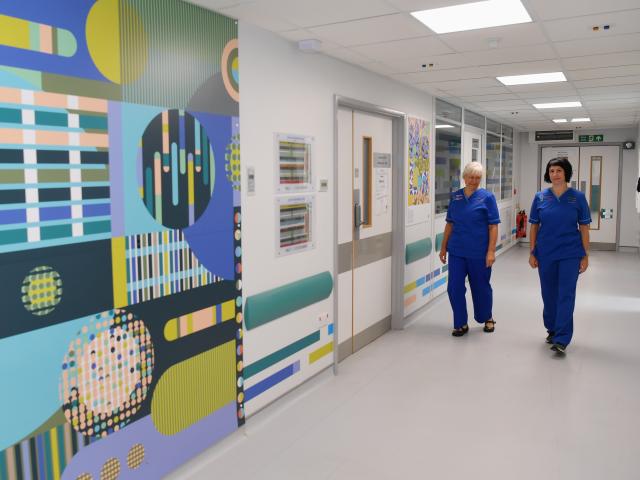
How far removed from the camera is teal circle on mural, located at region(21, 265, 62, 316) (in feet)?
7.50

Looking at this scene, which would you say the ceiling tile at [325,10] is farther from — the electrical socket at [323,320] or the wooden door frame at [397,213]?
the electrical socket at [323,320]

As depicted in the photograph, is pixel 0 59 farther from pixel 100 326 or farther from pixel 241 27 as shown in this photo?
pixel 241 27

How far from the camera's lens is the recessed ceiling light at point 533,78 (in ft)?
18.1

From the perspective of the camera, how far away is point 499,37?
156 inches

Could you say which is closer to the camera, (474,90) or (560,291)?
(560,291)

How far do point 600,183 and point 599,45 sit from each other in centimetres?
849

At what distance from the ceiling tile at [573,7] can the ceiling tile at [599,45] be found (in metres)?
0.72

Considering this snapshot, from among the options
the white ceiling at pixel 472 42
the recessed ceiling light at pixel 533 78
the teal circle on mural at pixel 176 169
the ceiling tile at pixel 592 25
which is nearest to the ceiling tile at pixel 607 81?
the white ceiling at pixel 472 42

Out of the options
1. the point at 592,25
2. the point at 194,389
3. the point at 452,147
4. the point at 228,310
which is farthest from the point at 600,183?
the point at 194,389

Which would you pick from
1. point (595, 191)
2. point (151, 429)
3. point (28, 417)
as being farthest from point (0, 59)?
point (595, 191)

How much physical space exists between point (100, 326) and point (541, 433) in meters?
2.69

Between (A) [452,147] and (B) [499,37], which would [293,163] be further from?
(A) [452,147]

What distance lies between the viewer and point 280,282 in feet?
12.9

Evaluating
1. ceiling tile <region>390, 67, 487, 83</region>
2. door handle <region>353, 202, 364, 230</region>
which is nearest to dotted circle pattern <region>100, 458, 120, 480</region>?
door handle <region>353, 202, 364, 230</region>
